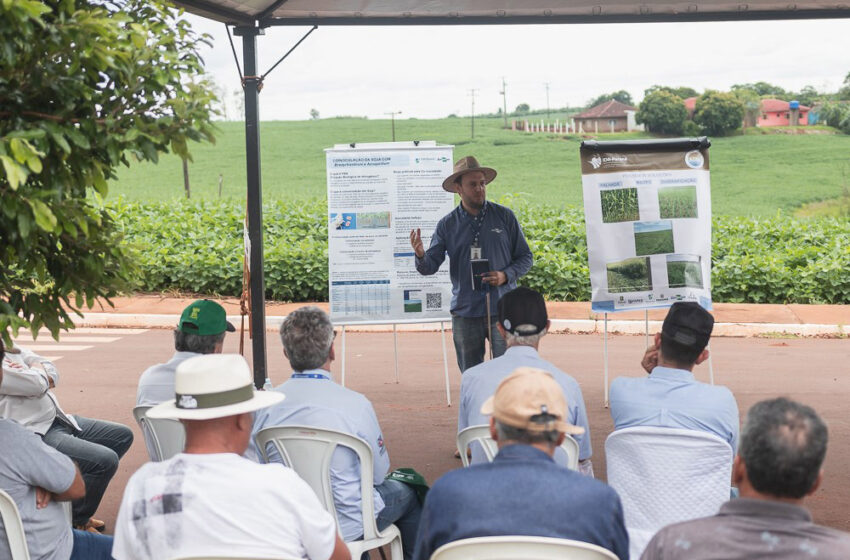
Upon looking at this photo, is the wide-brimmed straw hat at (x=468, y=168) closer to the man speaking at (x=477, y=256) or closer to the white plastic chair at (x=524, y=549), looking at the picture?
the man speaking at (x=477, y=256)

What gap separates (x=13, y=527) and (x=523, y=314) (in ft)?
7.89

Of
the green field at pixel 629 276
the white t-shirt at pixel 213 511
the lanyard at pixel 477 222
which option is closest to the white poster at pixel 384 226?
the lanyard at pixel 477 222

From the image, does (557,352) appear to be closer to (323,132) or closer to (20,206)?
(20,206)

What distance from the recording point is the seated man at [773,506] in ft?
7.53

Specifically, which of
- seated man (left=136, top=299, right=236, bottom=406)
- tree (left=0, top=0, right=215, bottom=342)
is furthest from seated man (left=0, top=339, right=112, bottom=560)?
seated man (left=136, top=299, right=236, bottom=406)

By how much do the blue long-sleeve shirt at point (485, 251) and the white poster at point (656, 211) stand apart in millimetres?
588

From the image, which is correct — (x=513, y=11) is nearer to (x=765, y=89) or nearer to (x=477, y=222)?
(x=477, y=222)

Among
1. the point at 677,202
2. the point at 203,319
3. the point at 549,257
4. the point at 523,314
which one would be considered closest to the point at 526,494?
the point at 523,314

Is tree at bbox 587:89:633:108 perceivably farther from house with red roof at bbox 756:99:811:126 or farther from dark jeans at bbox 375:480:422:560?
dark jeans at bbox 375:480:422:560

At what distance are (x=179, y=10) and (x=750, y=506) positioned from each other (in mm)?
2708

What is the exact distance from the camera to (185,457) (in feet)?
9.34

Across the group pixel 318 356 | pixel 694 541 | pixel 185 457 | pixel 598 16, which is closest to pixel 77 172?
pixel 185 457

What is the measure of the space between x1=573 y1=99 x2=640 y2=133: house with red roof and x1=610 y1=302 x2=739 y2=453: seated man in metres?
51.9

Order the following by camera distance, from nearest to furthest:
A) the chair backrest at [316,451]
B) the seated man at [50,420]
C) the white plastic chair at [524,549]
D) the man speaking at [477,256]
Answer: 1. the white plastic chair at [524,549]
2. the chair backrest at [316,451]
3. the seated man at [50,420]
4. the man speaking at [477,256]
